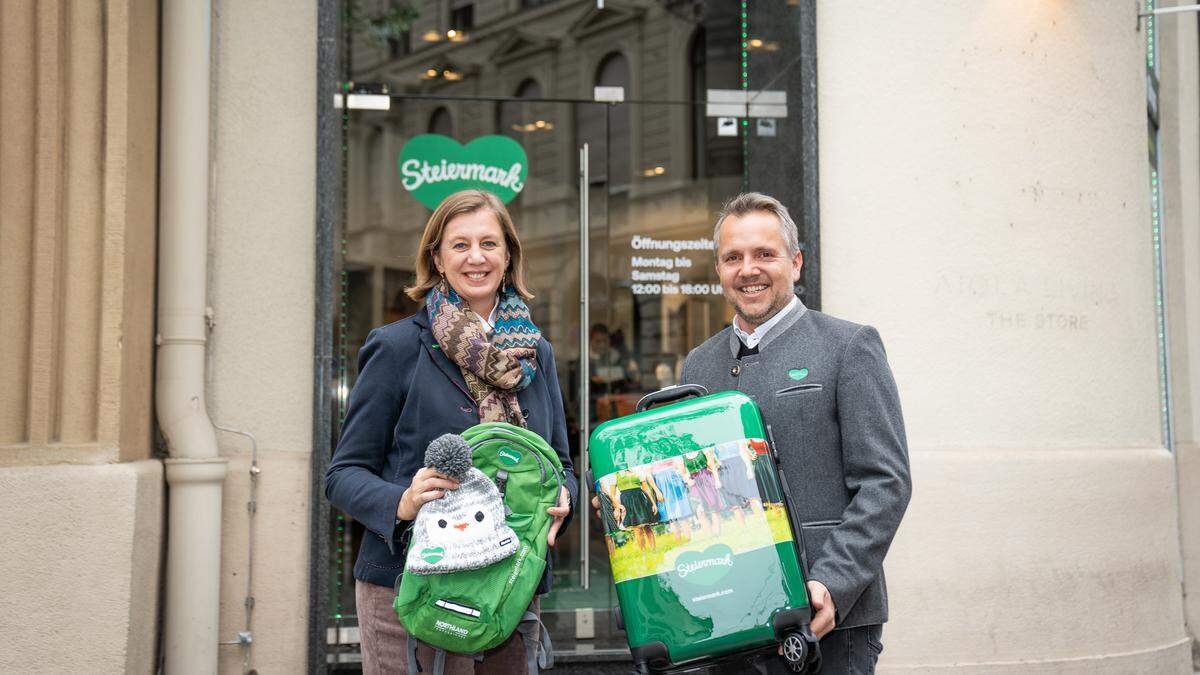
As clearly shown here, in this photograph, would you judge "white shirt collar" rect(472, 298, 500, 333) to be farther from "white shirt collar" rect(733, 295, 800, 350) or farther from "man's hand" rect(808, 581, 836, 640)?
"man's hand" rect(808, 581, 836, 640)

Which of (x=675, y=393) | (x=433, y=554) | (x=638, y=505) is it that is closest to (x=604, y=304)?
(x=675, y=393)

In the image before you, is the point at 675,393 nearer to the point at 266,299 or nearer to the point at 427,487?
the point at 427,487

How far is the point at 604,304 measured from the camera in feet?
22.2

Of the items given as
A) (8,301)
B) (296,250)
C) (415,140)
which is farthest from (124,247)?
(415,140)

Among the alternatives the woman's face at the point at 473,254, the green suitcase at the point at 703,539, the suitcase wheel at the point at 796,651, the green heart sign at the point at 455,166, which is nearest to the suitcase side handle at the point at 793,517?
the green suitcase at the point at 703,539

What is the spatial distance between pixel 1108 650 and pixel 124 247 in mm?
5406

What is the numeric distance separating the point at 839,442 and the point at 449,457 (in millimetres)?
963

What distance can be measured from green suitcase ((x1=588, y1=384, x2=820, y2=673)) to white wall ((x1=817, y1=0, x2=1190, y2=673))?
10.5 ft

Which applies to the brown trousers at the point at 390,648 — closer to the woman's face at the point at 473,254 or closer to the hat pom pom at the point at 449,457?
the hat pom pom at the point at 449,457

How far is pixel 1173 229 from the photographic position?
277 inches

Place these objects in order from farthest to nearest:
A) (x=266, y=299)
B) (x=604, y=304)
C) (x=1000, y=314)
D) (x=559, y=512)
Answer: (x=604, y=304)
(x=1000, y=314)
(x=266, y=299)
(x=559, y=512)

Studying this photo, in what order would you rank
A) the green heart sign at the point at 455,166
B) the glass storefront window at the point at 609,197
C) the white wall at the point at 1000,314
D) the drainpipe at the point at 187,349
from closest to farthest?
1. the drainpipe at the point at 187,349
2. the white wall at the point at 1000,314
3. the glass storefront window at the point at 609,197
4. the green heart sign at the point at 455,166

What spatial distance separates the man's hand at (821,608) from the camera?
2314 millimetres

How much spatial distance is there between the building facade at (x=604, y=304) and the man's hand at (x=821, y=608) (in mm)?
3192
